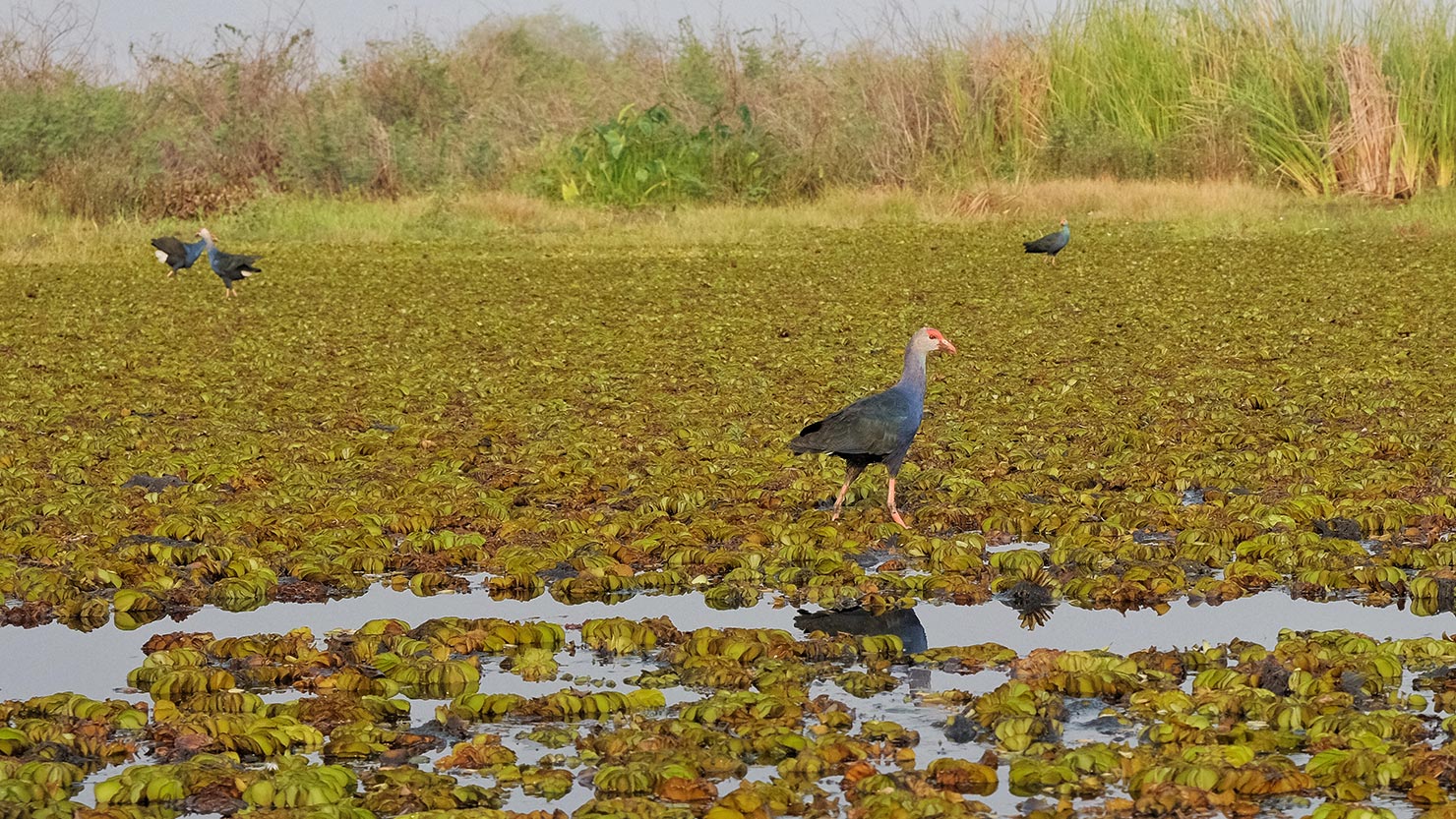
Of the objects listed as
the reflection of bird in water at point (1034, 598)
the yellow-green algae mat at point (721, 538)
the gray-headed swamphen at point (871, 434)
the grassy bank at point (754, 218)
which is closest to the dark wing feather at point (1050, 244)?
the grassy bank at point (754, 218)

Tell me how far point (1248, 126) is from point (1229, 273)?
11257 millimetres

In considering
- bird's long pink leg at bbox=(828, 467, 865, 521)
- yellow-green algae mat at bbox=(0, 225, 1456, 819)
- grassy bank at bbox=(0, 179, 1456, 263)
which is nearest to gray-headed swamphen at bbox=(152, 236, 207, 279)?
grassy bank at bbox=(0, 179, 1456, 263)

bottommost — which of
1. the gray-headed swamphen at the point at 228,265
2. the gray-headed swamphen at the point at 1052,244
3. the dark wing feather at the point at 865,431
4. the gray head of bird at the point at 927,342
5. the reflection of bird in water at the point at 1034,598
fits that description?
the reflection of bird in water at the point at 1034,598

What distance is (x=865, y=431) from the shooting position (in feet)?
25.5

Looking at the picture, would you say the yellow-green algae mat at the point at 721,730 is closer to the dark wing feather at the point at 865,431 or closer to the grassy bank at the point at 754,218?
the dark wing feather at the point at 865,431

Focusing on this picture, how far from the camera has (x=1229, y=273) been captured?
59.7 ft

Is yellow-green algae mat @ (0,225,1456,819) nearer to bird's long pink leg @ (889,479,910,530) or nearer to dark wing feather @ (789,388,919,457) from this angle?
bird's long pink leg @ (889,479,910,530)

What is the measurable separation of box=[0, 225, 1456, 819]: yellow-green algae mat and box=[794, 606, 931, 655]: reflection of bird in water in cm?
10

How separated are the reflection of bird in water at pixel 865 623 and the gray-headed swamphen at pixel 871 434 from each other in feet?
4.01

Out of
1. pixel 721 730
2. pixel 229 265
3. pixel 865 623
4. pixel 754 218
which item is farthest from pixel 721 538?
Result: pixel 754 218

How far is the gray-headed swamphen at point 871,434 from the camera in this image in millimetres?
7754

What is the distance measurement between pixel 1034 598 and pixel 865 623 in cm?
69

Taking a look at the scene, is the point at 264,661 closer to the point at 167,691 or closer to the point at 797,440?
the point at 167,691

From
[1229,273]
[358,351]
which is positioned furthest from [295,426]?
[1229,273]
